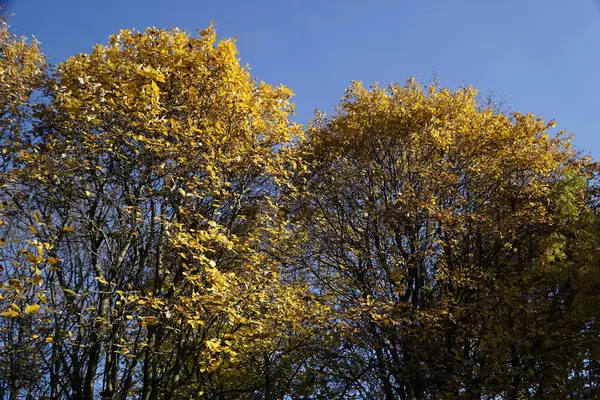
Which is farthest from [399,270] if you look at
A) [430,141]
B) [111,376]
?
[111,376]

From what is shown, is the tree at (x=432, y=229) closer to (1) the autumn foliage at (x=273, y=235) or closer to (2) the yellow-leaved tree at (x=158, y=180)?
(1) the autumn foliage at (x=273, y=235)

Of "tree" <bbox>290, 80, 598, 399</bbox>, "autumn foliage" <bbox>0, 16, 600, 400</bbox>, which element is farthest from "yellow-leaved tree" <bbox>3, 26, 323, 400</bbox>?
"tree" <bbox>290, 80, 598, 399</bbox>

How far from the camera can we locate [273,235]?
29.3 ft

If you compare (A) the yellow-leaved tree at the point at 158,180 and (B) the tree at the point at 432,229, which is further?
(B) the tree at the point at 432,229

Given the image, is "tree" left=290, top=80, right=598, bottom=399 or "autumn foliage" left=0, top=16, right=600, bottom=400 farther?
"tree" left=290, top=80, right=598, bottom=399

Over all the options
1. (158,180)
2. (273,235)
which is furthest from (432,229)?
(158,180)

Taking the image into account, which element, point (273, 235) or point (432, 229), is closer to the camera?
point (273, 235)

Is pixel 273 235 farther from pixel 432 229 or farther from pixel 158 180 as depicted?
pixel 432 229

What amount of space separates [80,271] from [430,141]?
7.89 m

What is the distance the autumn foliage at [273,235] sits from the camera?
21.7 ft

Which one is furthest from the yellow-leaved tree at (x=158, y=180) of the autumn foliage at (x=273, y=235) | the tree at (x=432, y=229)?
the tree at (x=432, y=229)

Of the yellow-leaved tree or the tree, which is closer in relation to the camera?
the yellow-leaved tree

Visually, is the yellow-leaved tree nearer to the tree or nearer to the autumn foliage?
the autumn foliage

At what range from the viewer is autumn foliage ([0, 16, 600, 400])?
21.7 ft
